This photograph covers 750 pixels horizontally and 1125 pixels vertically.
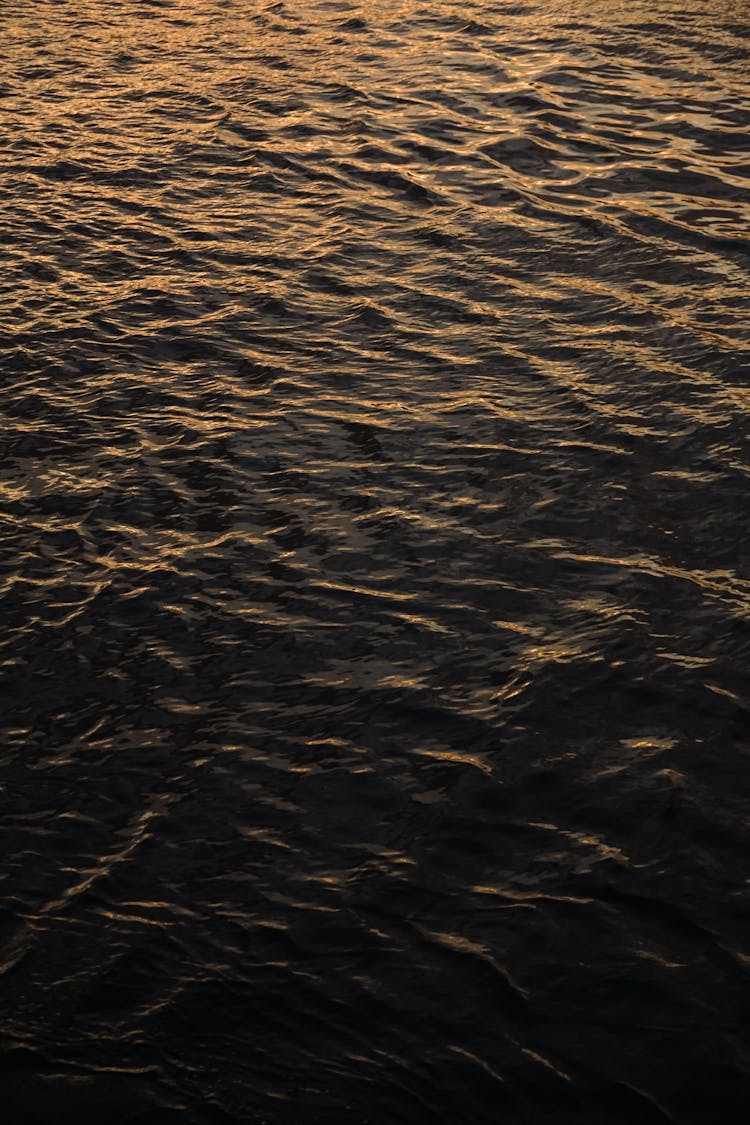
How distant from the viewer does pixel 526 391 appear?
61.8 feet

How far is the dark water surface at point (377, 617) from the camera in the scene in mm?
10461

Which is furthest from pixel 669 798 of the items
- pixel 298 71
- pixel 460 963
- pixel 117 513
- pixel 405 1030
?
pixel 298 71

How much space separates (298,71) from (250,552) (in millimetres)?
18505

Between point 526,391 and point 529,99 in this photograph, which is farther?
point 529,99

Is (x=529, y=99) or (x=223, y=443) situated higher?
(x=529, y=99)

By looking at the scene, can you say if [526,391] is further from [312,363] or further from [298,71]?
[298,71]

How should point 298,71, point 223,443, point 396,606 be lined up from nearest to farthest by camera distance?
point 396,606, point 223,443, point 298,71

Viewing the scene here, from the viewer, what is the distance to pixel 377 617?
14758 mm

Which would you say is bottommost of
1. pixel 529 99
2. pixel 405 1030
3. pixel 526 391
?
pixel 405 1030

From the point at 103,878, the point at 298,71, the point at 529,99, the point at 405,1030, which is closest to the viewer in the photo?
the point at 405,1030

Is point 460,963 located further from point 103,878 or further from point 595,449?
point 595,449

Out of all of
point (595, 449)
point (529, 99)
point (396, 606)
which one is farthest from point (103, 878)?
point (529, 99)

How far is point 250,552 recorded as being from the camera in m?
15.8

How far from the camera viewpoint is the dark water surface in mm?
10461
